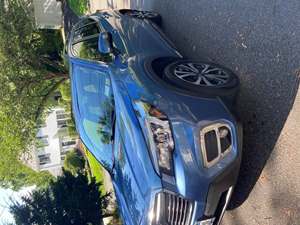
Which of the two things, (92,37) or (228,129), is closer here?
(228,129)

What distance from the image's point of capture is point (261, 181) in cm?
461

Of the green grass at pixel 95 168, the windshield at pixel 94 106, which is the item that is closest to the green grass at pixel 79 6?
the green grass at pixel 95 168

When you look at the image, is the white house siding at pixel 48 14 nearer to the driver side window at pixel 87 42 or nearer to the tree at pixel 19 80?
the tree at pixel 19 80

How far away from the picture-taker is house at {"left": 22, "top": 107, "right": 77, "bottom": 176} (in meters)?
30.3

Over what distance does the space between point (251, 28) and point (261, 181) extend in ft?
6.18

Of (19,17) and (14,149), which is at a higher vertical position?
(19,17)

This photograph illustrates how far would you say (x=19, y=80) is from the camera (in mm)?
11391

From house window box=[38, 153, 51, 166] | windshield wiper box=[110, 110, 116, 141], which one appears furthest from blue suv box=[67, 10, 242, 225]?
house window box=[38, 153, 51, 166]

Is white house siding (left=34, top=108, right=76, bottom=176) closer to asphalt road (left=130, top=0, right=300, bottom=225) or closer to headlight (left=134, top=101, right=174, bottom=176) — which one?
asphalt road (left=130, top=0, right=300, bottom=225)

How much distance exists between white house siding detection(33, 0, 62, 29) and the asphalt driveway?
11485mm

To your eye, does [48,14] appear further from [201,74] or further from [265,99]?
[265,99]

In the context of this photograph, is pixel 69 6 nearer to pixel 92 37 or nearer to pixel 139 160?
pixel 92 37

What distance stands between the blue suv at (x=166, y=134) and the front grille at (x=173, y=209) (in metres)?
0.01

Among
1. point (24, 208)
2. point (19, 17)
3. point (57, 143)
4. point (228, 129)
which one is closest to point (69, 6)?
point (19, 17)
